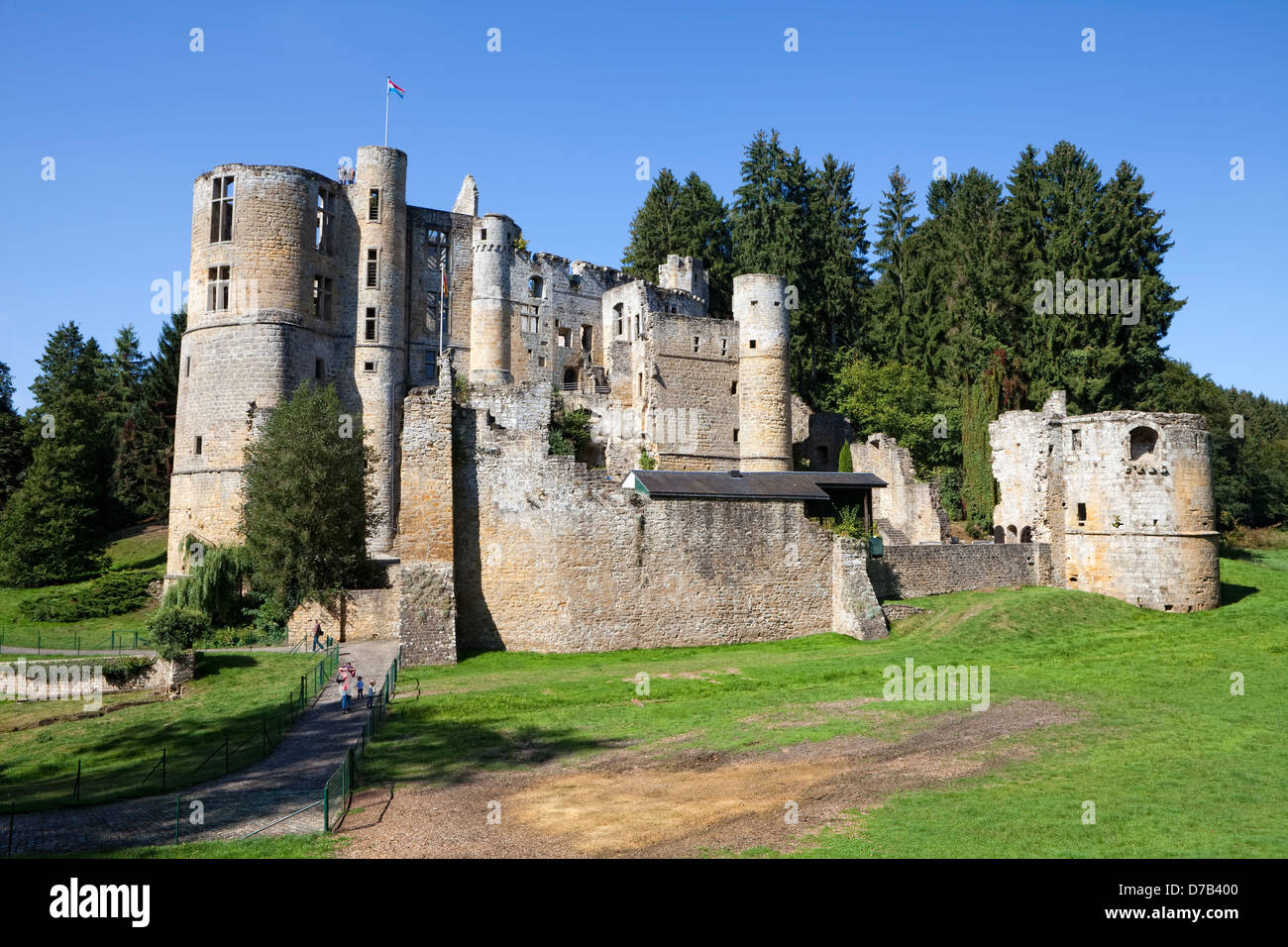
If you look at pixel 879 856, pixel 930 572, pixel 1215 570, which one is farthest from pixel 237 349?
pixel 1215 570

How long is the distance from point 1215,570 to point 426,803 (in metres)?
28.8

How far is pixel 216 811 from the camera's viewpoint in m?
13.4

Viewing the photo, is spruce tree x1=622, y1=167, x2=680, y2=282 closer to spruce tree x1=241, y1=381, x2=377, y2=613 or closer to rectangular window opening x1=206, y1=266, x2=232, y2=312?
rectangular window opening x1=206, y1=266, x2=232, y2=312

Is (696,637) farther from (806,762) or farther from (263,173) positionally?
(263,173)

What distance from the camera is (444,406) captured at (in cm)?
2623

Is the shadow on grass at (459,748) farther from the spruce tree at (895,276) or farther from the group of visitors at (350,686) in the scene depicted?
the spruce tree at (895,276)

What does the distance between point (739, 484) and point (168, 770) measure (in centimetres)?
1868

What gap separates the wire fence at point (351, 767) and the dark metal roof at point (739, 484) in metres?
10.2

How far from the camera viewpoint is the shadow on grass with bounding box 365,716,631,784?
1536cm

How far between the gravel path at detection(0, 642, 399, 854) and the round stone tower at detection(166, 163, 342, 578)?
23612mm

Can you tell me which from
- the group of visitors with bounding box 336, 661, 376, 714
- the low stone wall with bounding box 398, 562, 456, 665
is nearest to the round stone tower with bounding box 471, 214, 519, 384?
the low stone wall with bounding box 398, 562, 456, 665

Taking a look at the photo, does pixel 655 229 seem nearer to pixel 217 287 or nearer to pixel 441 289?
pixel 441 289
